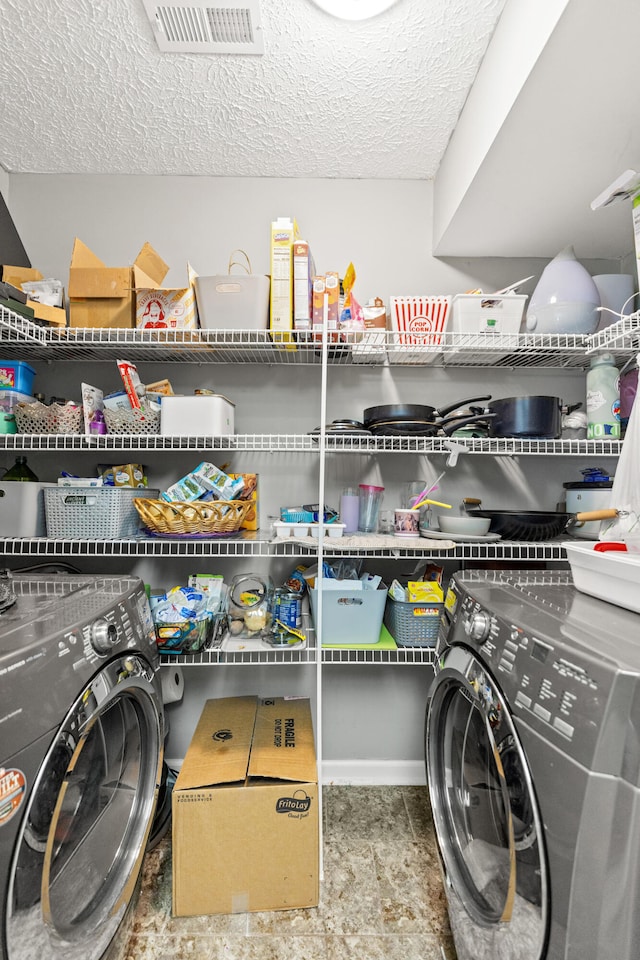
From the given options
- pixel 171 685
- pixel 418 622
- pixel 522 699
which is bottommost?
pixel 171 685

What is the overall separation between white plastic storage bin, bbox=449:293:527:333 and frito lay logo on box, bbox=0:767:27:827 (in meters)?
1.62

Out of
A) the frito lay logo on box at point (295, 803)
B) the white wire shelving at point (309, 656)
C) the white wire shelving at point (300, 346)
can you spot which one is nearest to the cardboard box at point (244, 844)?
the frito lay logo on box at point (295, 803)

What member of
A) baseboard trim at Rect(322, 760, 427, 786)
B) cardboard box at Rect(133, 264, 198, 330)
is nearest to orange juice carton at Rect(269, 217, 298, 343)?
cardboard box at Rect(133, 264, 198, 330)

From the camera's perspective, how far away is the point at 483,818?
1049mm

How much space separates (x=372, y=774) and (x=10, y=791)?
4.89 feet

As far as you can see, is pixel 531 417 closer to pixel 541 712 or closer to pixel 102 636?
pixel 541 712

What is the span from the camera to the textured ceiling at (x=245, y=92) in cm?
128

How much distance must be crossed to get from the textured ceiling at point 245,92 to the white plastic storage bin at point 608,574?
4.54 feet

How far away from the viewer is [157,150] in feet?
5.77

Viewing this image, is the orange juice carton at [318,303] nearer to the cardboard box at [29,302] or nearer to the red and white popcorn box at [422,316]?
the red and white popcorn box at [422,316]

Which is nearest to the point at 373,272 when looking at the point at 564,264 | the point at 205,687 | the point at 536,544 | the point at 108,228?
the point at 564,264

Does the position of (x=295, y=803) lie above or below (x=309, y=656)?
below

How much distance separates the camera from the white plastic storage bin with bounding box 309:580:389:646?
1.59m

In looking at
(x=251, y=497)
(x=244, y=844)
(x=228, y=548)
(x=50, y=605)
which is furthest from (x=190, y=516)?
(x=244, y=844)
